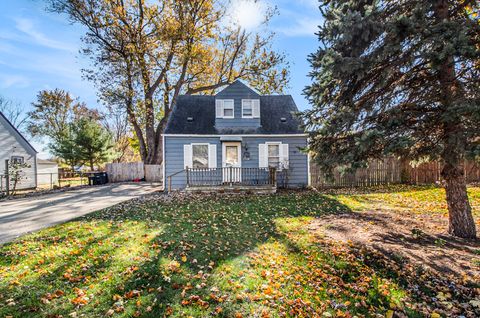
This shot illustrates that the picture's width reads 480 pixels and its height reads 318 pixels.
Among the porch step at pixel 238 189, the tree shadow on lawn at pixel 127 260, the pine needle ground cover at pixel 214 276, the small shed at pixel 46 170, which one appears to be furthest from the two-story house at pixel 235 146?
the small shed at pixel 46 170

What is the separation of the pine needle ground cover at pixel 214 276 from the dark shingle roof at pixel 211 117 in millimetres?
8713

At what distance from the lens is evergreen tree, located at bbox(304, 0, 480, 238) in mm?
4293

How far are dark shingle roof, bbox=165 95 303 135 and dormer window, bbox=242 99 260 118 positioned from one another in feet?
2.72

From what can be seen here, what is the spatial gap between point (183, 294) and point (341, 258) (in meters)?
2.81

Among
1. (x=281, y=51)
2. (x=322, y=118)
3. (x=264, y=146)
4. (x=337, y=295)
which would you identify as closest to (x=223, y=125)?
(x=264, y=146)

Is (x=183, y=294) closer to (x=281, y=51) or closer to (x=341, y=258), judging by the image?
(x=341, y=258)

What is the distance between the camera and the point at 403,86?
5.59 metres

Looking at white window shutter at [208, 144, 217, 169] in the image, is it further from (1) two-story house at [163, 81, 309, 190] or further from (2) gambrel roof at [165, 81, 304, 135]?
(2) gambrel roof at [165, 81, 304, 135]

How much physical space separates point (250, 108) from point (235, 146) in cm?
253

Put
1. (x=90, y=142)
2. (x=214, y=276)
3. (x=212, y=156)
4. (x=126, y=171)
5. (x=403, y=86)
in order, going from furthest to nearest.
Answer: (x=90, y=142) < (x=126, y=171) < (x=212, y=156) < (x=403, y=86) < (x=214, y=276)

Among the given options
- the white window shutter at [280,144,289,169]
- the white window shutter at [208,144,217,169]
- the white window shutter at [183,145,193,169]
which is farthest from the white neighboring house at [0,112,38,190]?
the white window shutter at [280,144,289,169]

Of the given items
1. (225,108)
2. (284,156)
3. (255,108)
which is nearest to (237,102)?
(225,108)

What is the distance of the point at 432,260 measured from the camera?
4168 mm

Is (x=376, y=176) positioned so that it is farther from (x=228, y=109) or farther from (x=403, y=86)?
(x=403, y=86)
